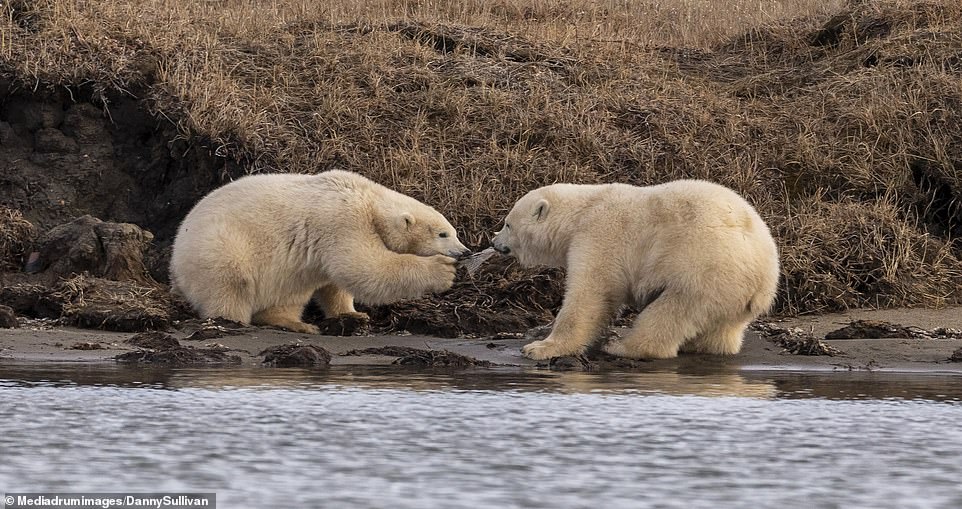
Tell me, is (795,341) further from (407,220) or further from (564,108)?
(564,108)

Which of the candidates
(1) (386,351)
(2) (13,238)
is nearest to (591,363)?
(1) (386,351)

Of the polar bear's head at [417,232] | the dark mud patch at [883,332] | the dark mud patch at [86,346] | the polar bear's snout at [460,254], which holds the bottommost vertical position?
the dark mud patch at [86,346]

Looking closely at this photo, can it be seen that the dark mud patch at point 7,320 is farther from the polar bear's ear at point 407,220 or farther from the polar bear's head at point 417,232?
the polar bear's ear at point 407,220

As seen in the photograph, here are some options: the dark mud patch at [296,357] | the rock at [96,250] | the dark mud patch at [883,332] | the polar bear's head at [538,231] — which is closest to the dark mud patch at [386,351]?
the dark mud patch at [296,357]

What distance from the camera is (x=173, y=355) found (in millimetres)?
8625

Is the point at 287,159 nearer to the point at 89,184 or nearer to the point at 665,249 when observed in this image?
the point at 89,184

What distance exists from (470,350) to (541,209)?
1070 millimetres

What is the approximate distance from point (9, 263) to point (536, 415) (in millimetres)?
5846

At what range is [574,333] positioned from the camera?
8.77 meters

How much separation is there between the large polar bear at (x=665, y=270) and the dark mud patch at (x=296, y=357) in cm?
132

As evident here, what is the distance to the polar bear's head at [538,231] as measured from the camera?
30.6ft

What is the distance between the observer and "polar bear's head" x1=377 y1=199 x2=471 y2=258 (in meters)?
10.1

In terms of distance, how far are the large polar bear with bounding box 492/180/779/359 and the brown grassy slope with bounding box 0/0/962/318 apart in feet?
7.20

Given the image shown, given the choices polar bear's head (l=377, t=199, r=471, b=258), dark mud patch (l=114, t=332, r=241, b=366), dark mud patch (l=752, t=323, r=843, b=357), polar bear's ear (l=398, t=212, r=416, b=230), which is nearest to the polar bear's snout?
polar bear's head (l=377, t=199, r=471, b=258)
